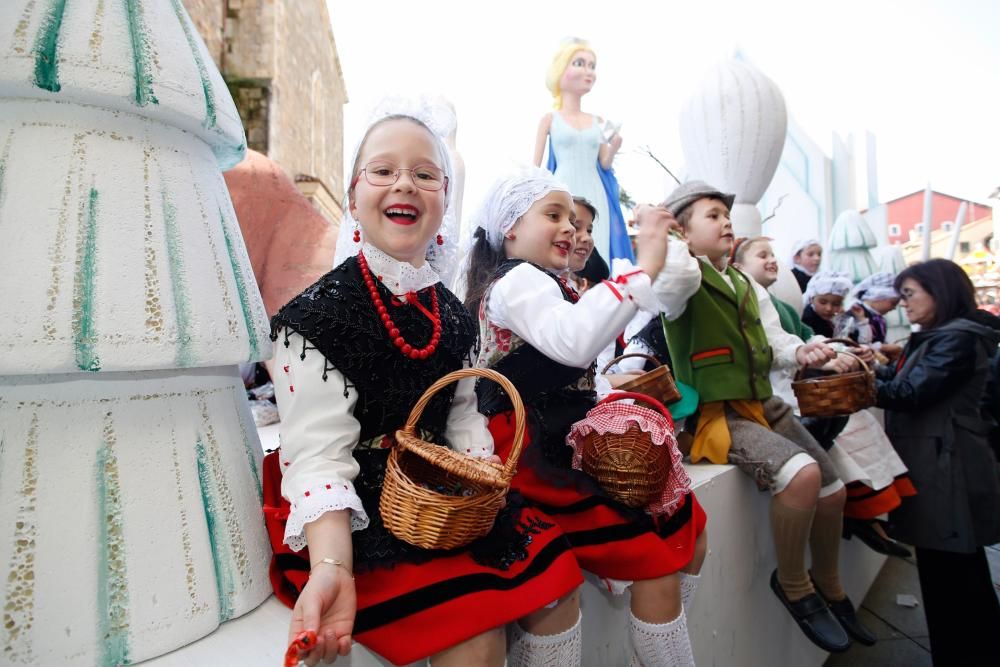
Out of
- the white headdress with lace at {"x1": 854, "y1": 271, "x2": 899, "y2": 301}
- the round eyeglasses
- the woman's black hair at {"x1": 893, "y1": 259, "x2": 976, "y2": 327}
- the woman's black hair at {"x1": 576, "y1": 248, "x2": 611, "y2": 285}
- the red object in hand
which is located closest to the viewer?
the red object in hand

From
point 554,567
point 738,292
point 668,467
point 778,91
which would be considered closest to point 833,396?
point 738,292

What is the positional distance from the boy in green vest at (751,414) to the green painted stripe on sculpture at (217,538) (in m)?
1.47

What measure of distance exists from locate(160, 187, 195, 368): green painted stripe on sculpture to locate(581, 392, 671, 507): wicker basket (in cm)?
84

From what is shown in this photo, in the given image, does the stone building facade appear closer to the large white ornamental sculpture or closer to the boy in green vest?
the boy in green vest

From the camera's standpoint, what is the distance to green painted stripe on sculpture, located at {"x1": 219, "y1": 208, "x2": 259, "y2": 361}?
1.04 meters

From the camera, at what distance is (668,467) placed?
1.33 meters

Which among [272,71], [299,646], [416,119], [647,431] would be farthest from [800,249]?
[272,71]

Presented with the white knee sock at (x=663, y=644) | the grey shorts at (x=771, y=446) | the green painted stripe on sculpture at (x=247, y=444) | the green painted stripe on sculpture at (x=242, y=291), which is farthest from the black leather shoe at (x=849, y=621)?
the green painted stripe on sculpture at (x=242, y=291)

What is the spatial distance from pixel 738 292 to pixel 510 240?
102 cm

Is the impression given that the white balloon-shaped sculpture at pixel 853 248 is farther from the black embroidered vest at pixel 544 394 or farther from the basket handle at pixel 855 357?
the black embroidered vest at pixel 544 394

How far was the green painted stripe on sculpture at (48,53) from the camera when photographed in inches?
33.2

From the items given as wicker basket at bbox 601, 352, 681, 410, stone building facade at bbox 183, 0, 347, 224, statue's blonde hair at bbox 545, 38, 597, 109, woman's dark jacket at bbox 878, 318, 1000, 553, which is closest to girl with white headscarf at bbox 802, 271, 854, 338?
woman's dark jacket at bbox 878, 318, 1000, 553

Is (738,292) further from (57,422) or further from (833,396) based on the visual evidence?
(57,422)

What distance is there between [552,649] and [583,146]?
3182 millimetres
